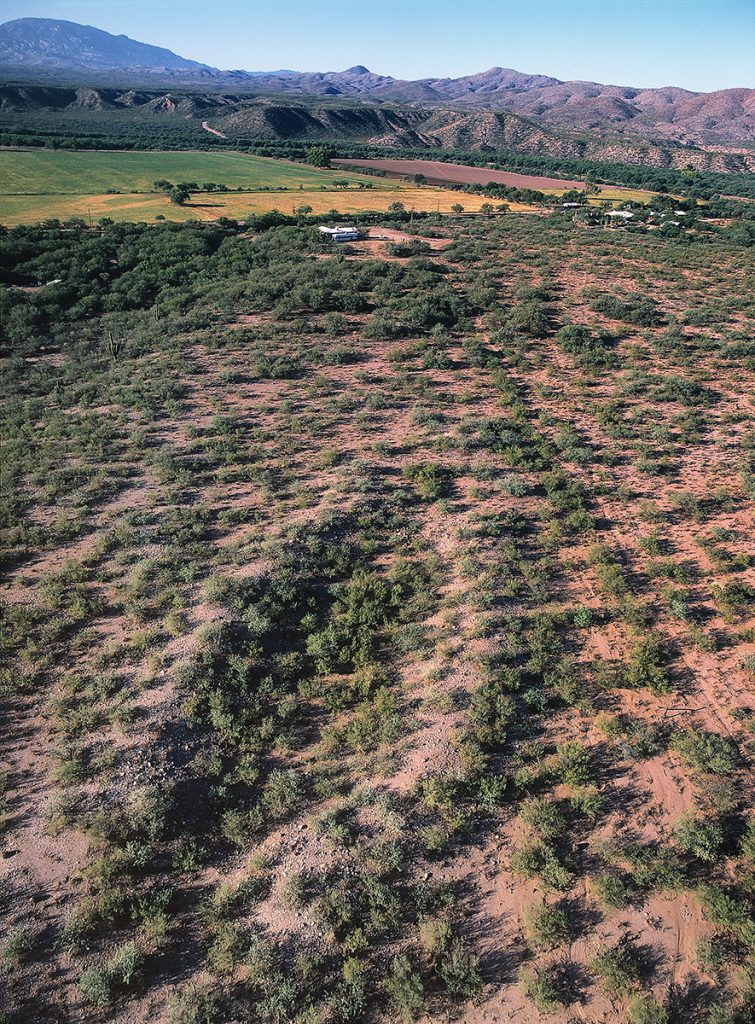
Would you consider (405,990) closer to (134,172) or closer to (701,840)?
(701,840)

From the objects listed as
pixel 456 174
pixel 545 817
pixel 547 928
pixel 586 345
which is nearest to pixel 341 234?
pixel 586 345

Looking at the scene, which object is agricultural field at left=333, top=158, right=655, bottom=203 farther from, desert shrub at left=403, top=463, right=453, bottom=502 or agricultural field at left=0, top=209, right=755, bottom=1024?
desert shrub at left=403, top=463, right=453, bottom=502

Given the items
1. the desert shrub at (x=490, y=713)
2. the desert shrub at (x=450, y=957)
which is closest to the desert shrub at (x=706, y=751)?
the desert shrub at (x=490, y=713)

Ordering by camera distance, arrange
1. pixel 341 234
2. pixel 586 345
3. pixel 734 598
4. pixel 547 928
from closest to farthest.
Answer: pixel 547 928 → pixel 734 598 → pixel 586 345 → pixel 341 234

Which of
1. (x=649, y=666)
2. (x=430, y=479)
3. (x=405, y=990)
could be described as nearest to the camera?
(x=405, y=990)

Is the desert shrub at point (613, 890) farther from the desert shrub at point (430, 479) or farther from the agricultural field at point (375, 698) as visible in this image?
the desert shrub at point (430, 479)
